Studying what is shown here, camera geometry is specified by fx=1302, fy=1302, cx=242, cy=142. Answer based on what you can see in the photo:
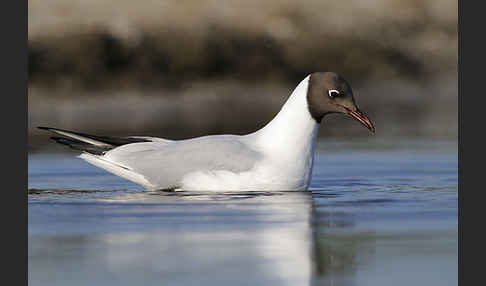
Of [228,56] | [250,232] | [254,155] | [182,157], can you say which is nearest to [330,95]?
[254,155]

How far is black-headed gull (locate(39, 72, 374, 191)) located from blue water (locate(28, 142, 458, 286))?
158 mm

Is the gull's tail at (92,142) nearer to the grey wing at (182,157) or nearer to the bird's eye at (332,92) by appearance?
the grey wing at (182,157)

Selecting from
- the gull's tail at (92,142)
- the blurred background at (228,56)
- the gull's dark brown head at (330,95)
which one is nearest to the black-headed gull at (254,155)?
the gull's dark brown head at (330,95)

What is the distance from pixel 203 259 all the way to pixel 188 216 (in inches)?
78.4

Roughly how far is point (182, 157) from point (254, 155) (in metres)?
0.74

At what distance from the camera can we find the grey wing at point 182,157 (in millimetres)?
11930

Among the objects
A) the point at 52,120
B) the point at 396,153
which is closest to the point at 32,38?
the point at 52,120

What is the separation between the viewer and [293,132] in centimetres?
1218

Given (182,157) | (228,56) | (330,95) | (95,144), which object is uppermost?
(228,56)

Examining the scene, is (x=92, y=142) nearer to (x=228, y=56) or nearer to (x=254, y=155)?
(x=254, y=155)

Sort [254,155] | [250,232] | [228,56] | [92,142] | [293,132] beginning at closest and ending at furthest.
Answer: [250,232]
[254,155]
[293,132]
[92,142]
[228,56]

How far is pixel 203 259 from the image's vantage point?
8.42 metres

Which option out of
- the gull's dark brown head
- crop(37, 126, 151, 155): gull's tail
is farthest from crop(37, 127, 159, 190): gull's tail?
the gull's dark brown head

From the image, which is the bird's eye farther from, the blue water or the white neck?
the blue water
